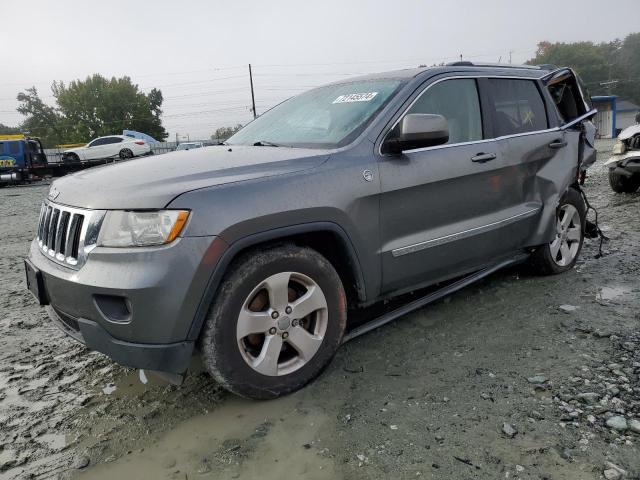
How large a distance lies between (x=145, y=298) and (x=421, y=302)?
5.87ft

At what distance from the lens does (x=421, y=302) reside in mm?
3168

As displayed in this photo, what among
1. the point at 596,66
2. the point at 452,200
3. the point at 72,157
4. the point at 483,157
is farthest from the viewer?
the point at 596,66

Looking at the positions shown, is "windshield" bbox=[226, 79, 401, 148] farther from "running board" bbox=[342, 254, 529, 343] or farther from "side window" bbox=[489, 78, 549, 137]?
"running board" bbox=[342, 254, 529, 343]

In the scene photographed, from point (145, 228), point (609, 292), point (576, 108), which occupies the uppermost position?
point (576, 108)

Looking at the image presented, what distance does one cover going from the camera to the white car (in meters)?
26.5

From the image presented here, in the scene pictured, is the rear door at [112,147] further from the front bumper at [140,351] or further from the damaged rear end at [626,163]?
the front bumper at [140,351]

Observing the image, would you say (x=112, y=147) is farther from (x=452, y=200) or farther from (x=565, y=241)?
(x=452, y=200)

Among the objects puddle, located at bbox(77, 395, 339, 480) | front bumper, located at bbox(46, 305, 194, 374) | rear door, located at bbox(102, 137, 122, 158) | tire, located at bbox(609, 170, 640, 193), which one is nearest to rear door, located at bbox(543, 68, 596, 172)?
puddle, located at bbox(77, 395, 339, 480)

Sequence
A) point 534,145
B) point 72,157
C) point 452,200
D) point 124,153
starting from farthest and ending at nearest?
point 124,153, point 72,157, point 534,145, point 452,200

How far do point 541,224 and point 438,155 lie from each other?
1322 mm

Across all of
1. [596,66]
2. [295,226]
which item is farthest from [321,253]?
[596,66]

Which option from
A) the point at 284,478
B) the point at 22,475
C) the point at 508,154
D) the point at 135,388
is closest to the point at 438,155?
the point at 508,154

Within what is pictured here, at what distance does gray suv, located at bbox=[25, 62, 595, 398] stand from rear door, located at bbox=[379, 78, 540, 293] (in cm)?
1

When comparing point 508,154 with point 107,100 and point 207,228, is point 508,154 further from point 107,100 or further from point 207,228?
point 107,100
